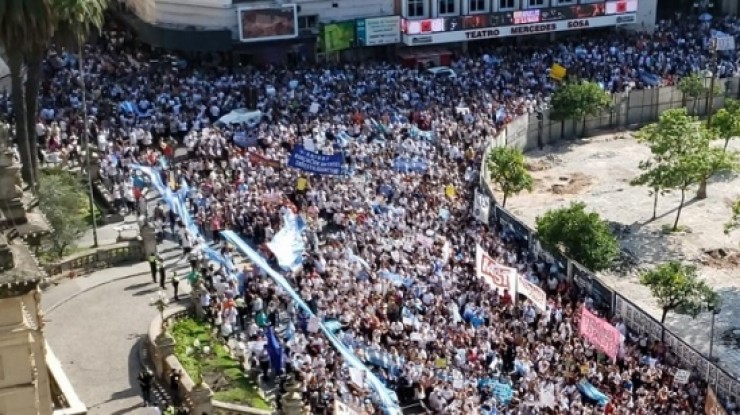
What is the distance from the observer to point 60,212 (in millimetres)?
42781

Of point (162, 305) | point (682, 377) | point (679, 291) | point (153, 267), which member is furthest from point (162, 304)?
point (679, 291)

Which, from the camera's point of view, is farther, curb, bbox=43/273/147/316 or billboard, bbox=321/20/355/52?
billboard, bbox=321/20/355/52

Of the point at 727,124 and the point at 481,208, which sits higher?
the point at 727,124

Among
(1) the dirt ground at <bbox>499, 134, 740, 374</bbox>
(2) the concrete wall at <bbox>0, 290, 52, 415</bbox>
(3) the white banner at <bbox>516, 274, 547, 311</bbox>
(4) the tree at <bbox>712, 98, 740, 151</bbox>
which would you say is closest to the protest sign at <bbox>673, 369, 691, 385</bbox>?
(3) the white banner at <bbox>516, 274, 547, 311</bbox>

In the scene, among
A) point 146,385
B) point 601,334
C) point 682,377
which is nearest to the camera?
point 146,385

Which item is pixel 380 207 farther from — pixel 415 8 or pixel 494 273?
pixel 415 8

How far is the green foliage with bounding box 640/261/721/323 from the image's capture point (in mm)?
40500

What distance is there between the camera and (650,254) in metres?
50.8

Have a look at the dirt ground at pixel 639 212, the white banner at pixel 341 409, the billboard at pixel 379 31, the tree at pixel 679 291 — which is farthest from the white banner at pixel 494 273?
the billboard at pixel 379 31

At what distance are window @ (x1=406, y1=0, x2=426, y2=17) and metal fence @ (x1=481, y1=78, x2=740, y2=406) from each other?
1106cm

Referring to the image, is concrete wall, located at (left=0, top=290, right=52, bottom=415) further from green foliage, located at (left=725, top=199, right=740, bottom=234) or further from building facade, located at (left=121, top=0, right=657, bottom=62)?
building facade, located at (left=121, top=0, right=657, bottom=62)

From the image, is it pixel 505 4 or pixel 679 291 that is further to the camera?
pixel 505 4

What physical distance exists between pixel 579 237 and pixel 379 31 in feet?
91.8

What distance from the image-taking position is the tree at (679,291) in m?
40.5
